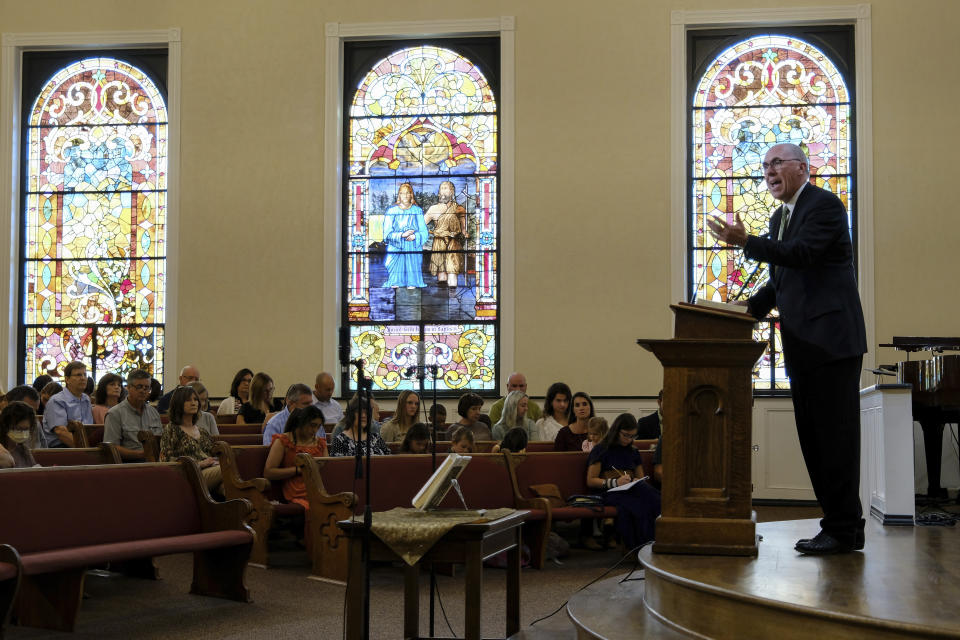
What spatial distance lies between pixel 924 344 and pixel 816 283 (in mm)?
5168

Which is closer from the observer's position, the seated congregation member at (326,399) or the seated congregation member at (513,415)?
the seated congregation member at (513,415)

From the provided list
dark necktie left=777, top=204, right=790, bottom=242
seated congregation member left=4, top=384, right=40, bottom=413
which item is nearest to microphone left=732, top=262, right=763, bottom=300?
seated congregation member left=4, top=384, right=40, bottom=413

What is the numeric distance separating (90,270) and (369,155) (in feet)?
10.8

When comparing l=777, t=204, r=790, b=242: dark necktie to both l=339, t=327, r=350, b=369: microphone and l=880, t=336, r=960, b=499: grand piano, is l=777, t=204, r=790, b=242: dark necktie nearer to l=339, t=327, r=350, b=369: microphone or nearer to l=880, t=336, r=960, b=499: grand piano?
l=339, t=327, r=350, b=369: microphone

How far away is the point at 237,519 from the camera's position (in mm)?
5949

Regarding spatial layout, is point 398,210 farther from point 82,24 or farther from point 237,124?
point 82,24

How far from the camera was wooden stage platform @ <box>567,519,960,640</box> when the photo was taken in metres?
3.14

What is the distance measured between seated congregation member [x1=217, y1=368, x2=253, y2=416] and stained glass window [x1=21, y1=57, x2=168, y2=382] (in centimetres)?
159

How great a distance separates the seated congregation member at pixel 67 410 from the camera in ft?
27.0

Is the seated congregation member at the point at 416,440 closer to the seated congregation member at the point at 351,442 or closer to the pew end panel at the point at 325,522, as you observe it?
the seated congregation member at the point at 351,442

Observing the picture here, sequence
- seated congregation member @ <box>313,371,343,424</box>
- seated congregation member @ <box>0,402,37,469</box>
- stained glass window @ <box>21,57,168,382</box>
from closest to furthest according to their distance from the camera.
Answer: seated congregation member @ <box>0,402,37,469</box> < seated congregation member @ <box>313,371,343,424</box> < stained glass window @ <box>21,57,168,382</box>

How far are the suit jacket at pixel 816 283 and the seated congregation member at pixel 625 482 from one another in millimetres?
3444

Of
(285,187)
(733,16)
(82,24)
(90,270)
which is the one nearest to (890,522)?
(733,16)

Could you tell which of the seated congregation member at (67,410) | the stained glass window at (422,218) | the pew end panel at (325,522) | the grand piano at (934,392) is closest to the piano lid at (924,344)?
the grand piano at (934,392)
